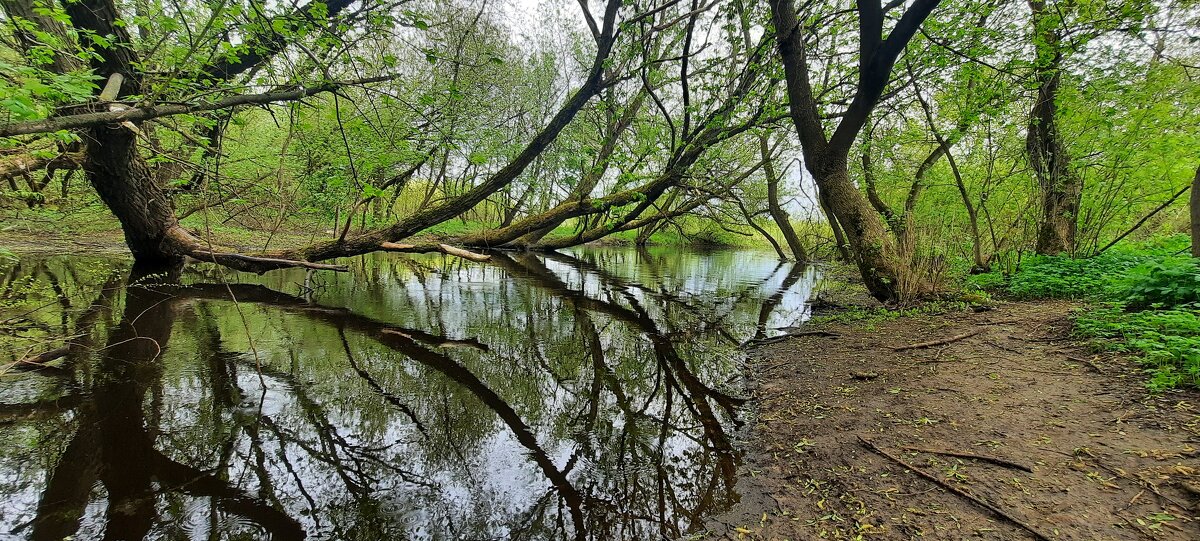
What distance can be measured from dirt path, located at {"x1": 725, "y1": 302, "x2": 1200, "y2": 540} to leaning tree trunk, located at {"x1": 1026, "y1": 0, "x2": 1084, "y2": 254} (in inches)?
191

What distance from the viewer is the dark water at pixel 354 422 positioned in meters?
2.54

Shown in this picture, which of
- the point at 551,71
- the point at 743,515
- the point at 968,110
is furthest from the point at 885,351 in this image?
the point at 551,71

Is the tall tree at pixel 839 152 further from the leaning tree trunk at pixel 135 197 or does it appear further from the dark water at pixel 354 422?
the leaning tree trunk at pixel 135 197

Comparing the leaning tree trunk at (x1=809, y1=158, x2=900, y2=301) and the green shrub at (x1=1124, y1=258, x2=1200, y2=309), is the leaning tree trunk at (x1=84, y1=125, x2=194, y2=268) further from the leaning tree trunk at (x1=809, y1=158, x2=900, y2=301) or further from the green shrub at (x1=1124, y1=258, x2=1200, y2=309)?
the green shrub at (x1=1124, y1=258, x2=1200, y2=309)

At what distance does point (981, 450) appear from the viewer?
2.71 metres

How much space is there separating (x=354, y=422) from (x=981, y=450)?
451cm

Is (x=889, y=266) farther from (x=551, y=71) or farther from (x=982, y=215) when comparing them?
(x=551, y=71)

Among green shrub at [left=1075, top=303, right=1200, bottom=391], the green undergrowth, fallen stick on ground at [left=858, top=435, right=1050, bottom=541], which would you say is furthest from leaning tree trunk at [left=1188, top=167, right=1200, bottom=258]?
fallen stick on ground at [left=858, top=435, right=1050, bottom=541]

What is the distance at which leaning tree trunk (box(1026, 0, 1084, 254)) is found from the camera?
7488mm

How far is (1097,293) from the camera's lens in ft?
19.0

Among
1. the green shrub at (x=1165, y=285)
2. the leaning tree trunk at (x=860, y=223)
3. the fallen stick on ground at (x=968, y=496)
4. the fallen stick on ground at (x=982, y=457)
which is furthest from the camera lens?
the leaning tree trunk at (x=860, y=223)

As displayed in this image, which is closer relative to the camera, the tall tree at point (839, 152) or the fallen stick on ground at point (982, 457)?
the fallen stick on ground at point (982, 457)

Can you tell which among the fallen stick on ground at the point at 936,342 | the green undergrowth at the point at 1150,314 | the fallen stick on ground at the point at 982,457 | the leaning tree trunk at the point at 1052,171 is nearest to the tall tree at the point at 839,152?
the green undergrowth at the point at 1150,314

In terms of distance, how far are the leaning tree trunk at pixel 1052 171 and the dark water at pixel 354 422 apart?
562 centimetres
